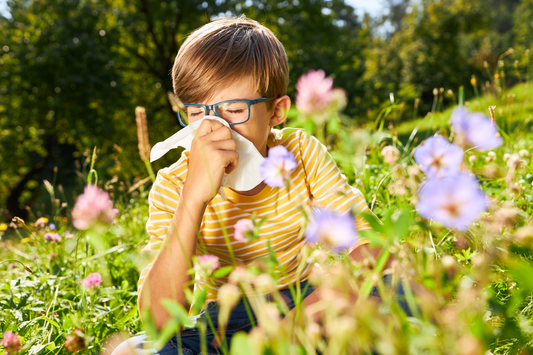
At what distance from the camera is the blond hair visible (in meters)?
1.21

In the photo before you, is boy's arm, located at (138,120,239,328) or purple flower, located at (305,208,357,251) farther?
boy's arm, located at (138,120,239,328)

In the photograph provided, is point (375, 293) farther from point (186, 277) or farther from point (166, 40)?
point (166, 40)

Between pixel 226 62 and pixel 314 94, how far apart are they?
819 mm

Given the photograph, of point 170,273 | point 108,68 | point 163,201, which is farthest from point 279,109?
point 108,68

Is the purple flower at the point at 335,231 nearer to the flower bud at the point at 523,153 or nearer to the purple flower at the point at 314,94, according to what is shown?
the purple flower at the point at 314,94

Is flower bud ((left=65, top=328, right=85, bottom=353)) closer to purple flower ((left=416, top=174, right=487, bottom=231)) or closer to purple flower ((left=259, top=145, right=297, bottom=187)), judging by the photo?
purple flower ((left=259, top=145, right=297, bottom=187))

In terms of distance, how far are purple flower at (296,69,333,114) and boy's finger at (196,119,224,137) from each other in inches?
22.8

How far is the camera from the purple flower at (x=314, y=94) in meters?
0.46

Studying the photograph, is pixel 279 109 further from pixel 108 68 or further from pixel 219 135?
pixel 108 68

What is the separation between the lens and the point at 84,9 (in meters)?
7.12

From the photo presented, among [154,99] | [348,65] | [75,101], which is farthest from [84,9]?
[348,65]

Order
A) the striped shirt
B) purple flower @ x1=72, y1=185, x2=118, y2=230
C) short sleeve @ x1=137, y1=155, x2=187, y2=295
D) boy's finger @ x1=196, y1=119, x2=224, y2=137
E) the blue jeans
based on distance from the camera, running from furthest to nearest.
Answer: the striped shirt, short sleeve @ x1=137, y1=155, x2=187, y2=295, boy's finger @ x1=196, y1=119, x2=224, y2=137, the blue jeans, purple flower @ x1=72, y1=185, x2=118, y2=230

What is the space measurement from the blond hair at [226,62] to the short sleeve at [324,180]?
244 mm

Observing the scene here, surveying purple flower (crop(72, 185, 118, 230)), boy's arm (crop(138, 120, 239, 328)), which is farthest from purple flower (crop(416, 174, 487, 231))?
boy's arm (crop(138, 120, 239, 328))
